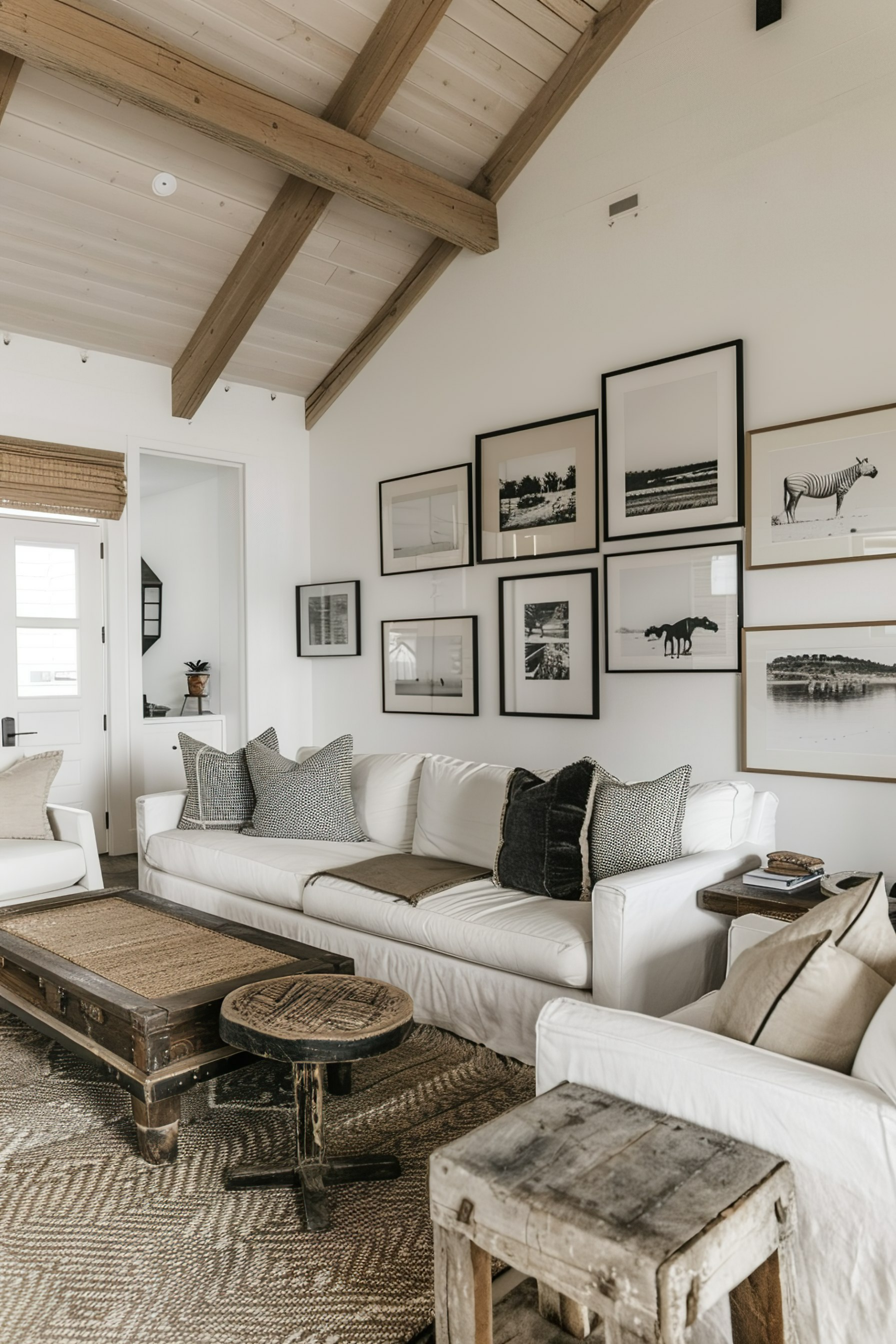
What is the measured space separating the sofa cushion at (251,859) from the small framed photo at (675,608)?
4.95ft

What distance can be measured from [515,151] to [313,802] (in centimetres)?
345

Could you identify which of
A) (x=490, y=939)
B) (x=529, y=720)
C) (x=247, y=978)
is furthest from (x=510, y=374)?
(x=247, y=978)

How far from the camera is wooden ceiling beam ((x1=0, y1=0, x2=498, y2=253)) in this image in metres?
3.48

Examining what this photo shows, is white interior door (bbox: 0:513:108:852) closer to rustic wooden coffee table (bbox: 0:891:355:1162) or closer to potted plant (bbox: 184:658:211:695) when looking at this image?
potted plant (bbox: 184:658:211:695)

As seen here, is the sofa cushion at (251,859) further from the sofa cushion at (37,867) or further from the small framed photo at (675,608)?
the small framed photo at (675,608)

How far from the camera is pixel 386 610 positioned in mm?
5762

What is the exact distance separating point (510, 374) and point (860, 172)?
1.89 m

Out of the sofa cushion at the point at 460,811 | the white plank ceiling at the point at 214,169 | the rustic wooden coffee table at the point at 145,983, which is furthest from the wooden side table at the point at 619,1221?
the white plank ceiling at the point at 214,169

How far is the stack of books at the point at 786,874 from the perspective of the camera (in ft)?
8.87

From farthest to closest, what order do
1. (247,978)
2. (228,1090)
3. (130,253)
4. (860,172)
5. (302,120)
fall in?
(130,253) → (302,120) → (860,172) → (228,1090) → (247,978)

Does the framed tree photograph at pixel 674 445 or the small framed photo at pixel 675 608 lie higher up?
the framed tree photograph at pixel 674 445

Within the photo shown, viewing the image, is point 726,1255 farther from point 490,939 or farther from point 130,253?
point 130,253

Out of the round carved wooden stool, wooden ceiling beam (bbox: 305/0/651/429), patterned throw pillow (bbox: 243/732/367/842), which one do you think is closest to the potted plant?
wooden ceiling beam (bbox: 305/0/651/429)

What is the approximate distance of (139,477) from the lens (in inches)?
221
